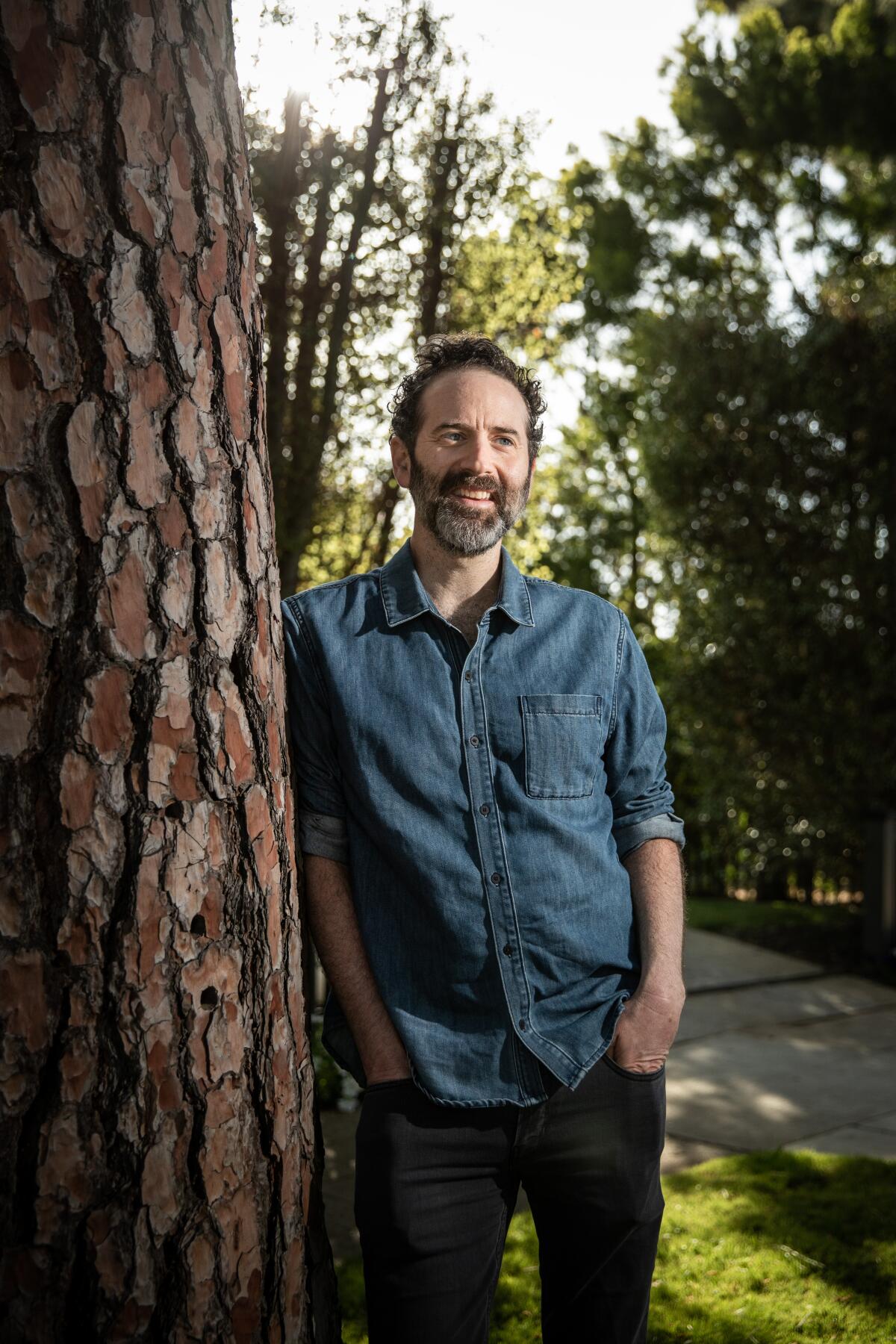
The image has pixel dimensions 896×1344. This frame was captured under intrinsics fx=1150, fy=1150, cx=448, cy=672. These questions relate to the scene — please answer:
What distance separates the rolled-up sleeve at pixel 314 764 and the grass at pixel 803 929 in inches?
307

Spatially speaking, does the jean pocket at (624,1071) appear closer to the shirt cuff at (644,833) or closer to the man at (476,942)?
the man at (476,942)

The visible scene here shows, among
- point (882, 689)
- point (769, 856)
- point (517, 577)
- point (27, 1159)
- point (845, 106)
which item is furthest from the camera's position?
point (845, 106)

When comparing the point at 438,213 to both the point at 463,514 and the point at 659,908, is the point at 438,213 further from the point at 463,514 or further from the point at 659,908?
the point at 659,908

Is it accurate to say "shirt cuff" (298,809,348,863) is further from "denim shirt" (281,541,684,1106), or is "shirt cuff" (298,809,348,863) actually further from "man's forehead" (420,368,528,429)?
"man's forehead" (420,368,528,429)

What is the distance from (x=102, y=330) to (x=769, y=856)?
29.9 feet

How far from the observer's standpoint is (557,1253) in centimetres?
206

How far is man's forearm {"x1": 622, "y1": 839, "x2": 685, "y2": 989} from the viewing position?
210 cm

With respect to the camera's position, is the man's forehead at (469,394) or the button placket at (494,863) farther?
the man's forehead at (469,394)

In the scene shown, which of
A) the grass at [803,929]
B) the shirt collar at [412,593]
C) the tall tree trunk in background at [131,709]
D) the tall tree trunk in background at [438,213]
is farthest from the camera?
the grass at [803,929]

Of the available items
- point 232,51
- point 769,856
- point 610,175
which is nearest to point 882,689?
point 769,856

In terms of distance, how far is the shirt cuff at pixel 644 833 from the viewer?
2240mm

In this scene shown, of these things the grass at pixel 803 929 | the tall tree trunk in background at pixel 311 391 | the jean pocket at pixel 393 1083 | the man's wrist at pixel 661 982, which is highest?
the tall tree trunk in background at pixel 311 391

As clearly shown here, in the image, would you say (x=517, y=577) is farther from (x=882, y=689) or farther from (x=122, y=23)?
(x=882, y=689)

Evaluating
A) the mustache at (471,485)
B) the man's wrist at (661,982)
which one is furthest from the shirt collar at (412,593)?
the man's wrist at (661,982)
